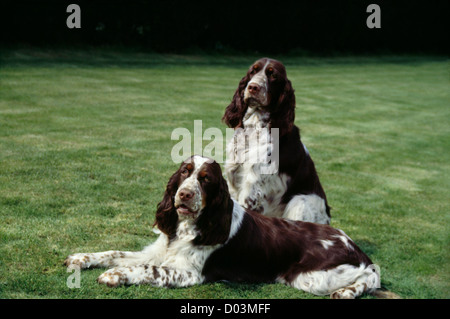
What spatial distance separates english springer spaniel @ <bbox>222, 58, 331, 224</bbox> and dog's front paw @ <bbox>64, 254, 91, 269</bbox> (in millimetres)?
1511

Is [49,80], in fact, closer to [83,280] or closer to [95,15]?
[95,15]

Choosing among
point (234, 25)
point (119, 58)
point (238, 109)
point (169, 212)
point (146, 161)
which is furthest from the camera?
point (234, 25)

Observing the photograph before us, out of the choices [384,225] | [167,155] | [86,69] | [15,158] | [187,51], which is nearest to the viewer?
[384,225]

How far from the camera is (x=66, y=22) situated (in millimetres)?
19016

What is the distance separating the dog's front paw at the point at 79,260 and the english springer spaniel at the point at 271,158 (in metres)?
1.51

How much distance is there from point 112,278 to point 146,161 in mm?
4371

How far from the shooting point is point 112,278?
4.18 metres

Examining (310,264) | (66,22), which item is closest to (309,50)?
(66,22)

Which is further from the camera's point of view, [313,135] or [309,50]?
[309,50]

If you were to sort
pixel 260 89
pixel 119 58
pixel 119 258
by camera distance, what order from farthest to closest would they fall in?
1. pixel 119 58
2. pixel 260 89
3. pixel 119 258

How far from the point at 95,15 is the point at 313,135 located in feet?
35.4

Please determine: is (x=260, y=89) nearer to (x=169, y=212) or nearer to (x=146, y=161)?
(x=169, y=212)

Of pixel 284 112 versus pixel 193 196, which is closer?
pixel 193 196

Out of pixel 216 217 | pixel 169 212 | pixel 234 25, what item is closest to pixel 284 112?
pixel 216 217
